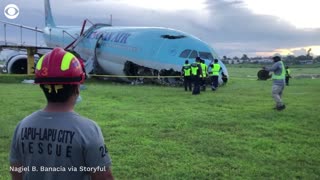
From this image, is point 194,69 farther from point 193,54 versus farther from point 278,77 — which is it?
point 278,77

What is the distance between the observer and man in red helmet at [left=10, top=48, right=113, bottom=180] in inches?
98.0

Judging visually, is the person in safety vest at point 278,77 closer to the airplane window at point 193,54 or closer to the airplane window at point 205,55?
the airplane window at point 193,54

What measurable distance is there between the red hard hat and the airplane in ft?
64.8

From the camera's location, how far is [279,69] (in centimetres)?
1280

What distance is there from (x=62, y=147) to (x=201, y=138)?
620 cm

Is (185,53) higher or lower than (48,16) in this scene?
lower

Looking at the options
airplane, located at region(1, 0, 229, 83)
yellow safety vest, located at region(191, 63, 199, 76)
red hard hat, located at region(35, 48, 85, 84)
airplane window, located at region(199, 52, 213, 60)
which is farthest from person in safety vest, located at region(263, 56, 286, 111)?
red hard hat, located at region(35, 48, 85, 84)

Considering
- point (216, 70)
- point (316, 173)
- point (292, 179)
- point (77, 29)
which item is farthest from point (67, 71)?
point (77, 29)

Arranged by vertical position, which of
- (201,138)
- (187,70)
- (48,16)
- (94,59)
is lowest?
(201,138)

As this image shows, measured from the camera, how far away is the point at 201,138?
8.55 m

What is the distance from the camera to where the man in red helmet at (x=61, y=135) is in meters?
2.49

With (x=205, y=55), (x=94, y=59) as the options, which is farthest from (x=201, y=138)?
(x=94, y=59)

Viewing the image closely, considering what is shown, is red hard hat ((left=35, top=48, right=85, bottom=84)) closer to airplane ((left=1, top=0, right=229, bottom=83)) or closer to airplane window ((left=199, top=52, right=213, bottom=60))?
airplane ((left=1, top=0, right=229, bottom=83))

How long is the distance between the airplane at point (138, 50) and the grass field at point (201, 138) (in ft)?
27.7
